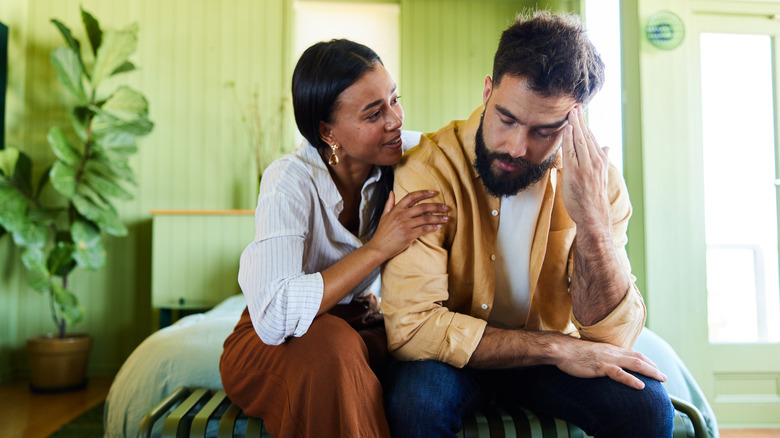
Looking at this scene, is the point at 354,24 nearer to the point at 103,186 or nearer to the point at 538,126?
the point at 103,186

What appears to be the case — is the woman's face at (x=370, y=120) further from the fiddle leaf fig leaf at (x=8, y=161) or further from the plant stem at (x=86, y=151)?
the fiddle leaf fig leaf at (x=8, y=161)

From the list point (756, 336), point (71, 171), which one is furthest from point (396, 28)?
point (756, 336)

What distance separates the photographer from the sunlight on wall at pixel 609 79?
3.31 meters

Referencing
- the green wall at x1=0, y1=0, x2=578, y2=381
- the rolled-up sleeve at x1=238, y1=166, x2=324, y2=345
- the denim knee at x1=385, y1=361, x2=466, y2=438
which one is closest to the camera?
the denim knee at x1=385, y1=361, x2=466, y2=438

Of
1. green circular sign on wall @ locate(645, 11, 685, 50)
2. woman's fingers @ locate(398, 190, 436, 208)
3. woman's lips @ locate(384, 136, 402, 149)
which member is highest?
green circular sign on wall @ locate(645, 11, 685, 50)

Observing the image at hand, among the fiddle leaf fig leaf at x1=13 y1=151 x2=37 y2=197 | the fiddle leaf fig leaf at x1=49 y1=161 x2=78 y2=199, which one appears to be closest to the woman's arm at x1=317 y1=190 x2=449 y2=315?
the fiddle leaf fig leaf at x1=49 y1=161 x2=78 y2=199

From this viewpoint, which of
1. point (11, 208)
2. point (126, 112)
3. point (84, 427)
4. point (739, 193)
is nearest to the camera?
point (84, 427)

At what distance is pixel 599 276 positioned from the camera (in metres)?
1.31

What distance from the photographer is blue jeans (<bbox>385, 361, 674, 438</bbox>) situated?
116 cm

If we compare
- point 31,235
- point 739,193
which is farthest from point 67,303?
point 739,193

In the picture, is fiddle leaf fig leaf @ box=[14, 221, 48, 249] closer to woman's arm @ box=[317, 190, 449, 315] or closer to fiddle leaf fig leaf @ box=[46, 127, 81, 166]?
fiddle leaf fig leaf @ box=[46, 127, 81, 166]

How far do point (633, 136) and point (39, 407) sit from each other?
349 cm

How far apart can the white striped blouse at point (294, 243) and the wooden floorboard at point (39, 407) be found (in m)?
2.01

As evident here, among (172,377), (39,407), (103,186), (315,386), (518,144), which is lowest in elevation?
(39,407)
